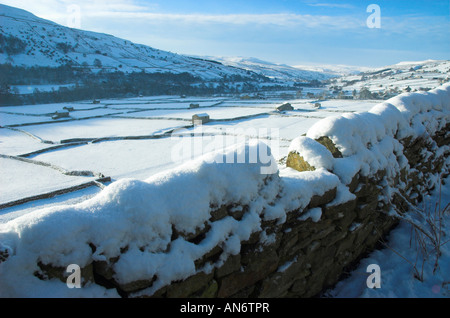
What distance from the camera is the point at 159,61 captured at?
93188mm

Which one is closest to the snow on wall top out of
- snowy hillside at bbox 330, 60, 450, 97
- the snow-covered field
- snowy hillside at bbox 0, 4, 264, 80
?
the snow-covered field

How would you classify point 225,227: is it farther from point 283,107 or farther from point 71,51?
point 71,51

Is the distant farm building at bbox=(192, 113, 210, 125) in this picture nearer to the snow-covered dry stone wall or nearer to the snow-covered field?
the snow-covered field

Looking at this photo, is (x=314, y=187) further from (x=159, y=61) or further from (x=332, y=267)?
(x=159, y=61)

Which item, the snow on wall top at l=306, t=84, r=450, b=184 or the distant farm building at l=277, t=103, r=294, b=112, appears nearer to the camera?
the snow on wall top at l=306, t=84, r=450, b=184

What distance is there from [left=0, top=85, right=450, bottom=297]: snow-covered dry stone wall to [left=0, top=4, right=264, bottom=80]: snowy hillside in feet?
245

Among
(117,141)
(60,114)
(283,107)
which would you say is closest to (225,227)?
(117,141)

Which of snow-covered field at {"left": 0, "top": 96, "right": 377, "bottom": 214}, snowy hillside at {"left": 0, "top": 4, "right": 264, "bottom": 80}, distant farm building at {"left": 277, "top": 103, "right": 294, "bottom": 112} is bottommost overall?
snow-covered field at {"left": 0, "top": 96, "right": 377, "bottom": 214}

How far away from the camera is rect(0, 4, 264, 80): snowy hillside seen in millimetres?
68312

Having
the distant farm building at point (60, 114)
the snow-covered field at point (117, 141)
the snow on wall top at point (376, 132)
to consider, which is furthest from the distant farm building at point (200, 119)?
the snow on wall top at point (376, 132)

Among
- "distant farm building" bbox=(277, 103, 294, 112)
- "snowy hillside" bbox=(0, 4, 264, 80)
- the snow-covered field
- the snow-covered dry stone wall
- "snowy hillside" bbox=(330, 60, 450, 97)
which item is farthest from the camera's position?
"snowy hillside" bbox=(0, 4, 264, 80)

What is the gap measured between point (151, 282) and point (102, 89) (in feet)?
183

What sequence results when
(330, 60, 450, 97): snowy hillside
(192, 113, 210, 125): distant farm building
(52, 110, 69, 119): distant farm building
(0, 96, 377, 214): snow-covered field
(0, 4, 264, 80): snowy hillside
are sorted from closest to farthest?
(0, 96, 377, 214): snow-covered field
(192, 113, 210, 125): distant farm building
(52, 110, 69, 119): distant farm building
(330, 60, 450, 97): snowy hillside
(0, 4, 264, 80): snowy hillside
